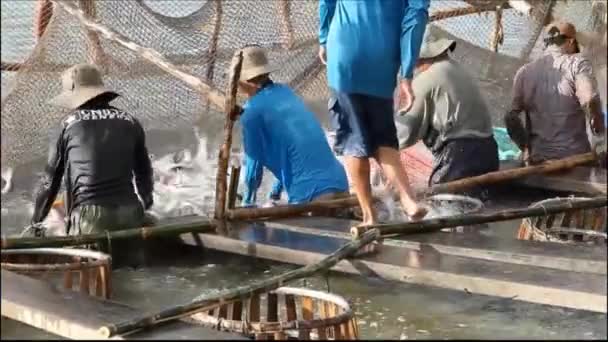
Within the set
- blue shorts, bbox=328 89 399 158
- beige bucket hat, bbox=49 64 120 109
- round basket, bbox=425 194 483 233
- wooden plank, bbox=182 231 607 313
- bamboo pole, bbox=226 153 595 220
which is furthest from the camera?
round basket, bbox=425 194 483 233

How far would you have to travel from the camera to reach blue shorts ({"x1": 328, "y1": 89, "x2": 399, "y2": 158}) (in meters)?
→ 5.05

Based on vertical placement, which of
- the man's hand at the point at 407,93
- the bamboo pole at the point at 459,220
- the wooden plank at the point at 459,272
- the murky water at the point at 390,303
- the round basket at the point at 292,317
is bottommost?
the murky water at the point at 390,303

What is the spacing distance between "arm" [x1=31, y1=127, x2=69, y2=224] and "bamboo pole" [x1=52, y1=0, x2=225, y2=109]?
5.96ft

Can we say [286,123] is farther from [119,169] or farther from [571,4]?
[571,4]

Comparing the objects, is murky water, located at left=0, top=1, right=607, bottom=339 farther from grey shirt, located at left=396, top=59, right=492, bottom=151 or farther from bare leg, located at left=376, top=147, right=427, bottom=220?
grey shirt, located at left=396, top=59, right=492, bottom=151

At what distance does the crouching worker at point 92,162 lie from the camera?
5566 millimetres

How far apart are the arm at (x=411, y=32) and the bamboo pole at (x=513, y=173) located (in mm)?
1837

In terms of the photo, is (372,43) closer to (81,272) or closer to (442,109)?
(81,272)

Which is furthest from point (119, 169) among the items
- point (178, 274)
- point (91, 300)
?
point (91, 300)

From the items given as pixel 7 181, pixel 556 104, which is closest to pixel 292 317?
pixel 556 104

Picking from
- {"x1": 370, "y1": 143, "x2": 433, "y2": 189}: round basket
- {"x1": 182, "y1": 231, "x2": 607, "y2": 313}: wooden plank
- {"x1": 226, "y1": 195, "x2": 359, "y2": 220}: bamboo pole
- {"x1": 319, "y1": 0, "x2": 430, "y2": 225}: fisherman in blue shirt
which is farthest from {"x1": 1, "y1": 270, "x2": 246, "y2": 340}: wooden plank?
{"x1": 370, "y1": 143, "x2": 433, "y2": 189}: round basket

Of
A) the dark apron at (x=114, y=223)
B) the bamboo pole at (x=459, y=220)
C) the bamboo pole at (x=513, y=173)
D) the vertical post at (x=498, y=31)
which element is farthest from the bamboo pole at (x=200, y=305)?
the vertical post at (x=498, y=31)

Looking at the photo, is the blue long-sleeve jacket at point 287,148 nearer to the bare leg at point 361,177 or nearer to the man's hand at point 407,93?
the man's hand at point 407,93

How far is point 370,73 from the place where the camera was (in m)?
5.00
